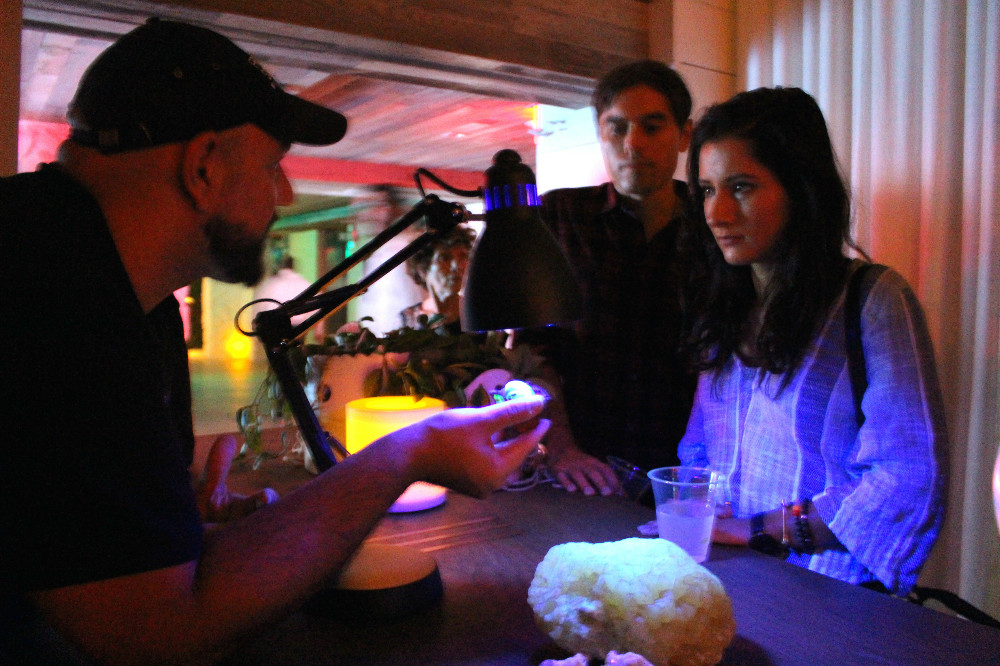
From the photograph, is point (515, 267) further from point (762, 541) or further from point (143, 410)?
point (762, 541)

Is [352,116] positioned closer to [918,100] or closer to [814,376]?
[918,100]

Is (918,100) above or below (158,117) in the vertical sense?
above

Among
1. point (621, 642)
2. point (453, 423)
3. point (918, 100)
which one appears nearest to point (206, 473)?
point (453, 423)

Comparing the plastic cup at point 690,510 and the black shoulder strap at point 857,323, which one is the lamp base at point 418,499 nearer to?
the plastic cup at point 690,510

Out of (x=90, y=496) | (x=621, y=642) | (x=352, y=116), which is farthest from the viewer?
(x=352, y=116)

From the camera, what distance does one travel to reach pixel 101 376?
672mm

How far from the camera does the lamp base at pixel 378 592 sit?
889 millimetres

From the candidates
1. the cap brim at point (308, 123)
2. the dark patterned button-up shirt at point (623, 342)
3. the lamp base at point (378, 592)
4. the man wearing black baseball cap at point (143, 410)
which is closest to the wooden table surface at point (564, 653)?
the lamp base at point (378, 592)

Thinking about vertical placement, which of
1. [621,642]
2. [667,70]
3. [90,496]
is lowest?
[621,642]

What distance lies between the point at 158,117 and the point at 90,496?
0.44m

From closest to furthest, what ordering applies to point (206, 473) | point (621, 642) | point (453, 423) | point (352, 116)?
point (621, 642), point (453, 423), point (206, 473), point (352, 116)

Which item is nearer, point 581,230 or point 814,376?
point 814,376

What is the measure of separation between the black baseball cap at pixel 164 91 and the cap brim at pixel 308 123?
4 centimetres

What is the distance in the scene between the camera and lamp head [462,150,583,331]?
918mm
